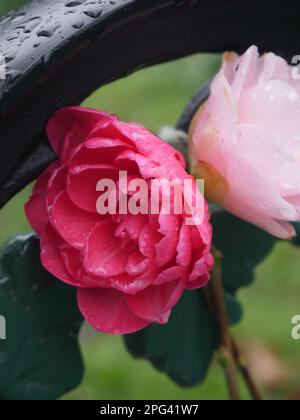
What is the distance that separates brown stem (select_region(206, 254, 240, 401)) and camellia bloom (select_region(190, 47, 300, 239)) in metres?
0.15

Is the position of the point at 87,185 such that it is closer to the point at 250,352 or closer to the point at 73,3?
the point at 73,3

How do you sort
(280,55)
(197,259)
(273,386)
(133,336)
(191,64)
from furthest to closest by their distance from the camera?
(191,64) < (273,386) < (133,336) < (280,55) < (197,259)

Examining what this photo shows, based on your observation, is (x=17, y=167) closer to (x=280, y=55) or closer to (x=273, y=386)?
(x=280, y=55)

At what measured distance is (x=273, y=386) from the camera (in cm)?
203

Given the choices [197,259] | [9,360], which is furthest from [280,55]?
[9,360]

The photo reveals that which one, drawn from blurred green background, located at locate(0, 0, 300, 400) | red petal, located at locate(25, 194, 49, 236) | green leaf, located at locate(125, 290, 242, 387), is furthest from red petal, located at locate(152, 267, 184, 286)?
blurred green background, located at locate(0, 0, 300, 400)

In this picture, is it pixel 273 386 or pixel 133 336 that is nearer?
pixel 133 336

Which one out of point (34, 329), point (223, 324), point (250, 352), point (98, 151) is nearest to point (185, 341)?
point (223, 324)

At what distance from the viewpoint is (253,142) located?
604 millimetres

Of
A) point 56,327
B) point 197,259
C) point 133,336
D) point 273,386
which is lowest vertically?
point 273,386

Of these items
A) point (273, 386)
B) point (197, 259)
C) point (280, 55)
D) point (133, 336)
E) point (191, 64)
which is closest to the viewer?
point (197, 259)

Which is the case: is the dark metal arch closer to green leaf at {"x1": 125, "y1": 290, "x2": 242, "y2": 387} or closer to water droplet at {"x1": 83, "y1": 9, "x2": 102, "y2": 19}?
water droplet at {"x1": 83, "y1": 9, "x2": 102, "y2": 19}

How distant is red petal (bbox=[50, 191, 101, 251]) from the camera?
604 mm
